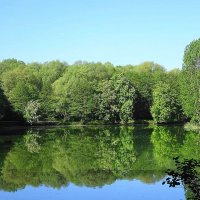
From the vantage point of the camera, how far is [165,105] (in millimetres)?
85250

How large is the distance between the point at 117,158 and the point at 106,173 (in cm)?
755

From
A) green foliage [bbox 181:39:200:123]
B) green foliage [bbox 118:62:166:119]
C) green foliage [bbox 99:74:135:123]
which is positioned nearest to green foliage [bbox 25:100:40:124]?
green foliage [bbox 99:74:135:123]

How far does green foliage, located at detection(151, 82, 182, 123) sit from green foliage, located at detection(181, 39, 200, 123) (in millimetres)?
11607

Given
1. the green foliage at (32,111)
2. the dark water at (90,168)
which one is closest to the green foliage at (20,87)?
the green foliage at (32,111)

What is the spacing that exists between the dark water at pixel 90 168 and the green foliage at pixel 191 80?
69.7 ft

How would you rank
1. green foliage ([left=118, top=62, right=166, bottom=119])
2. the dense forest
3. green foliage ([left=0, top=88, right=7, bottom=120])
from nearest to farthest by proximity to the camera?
green foliage ([left=0, top=88, right=7, bottom=120]) → the dense forest → green foliage ([left=118, top=62, right=166, bottom=119])

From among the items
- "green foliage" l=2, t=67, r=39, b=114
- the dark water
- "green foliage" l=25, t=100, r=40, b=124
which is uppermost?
"green foliage" l=2, t=67, r=39, b=114

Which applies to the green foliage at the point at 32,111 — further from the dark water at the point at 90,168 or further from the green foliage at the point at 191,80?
the dark water at the point at 90,168

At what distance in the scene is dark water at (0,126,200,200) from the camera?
2409cm

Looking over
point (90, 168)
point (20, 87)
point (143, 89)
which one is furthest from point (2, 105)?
point (90, 168)

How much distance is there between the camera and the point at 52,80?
105312 millimetres

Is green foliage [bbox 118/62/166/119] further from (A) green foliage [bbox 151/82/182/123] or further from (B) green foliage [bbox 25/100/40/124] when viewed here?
(B) green foliage [bbox 25/100/40/124]

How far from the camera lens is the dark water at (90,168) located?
24094 millimetres

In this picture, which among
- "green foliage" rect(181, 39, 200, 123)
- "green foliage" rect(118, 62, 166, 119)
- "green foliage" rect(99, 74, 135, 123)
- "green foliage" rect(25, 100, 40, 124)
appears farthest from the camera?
"green foliage" rect(118, 62, 166, 119)
